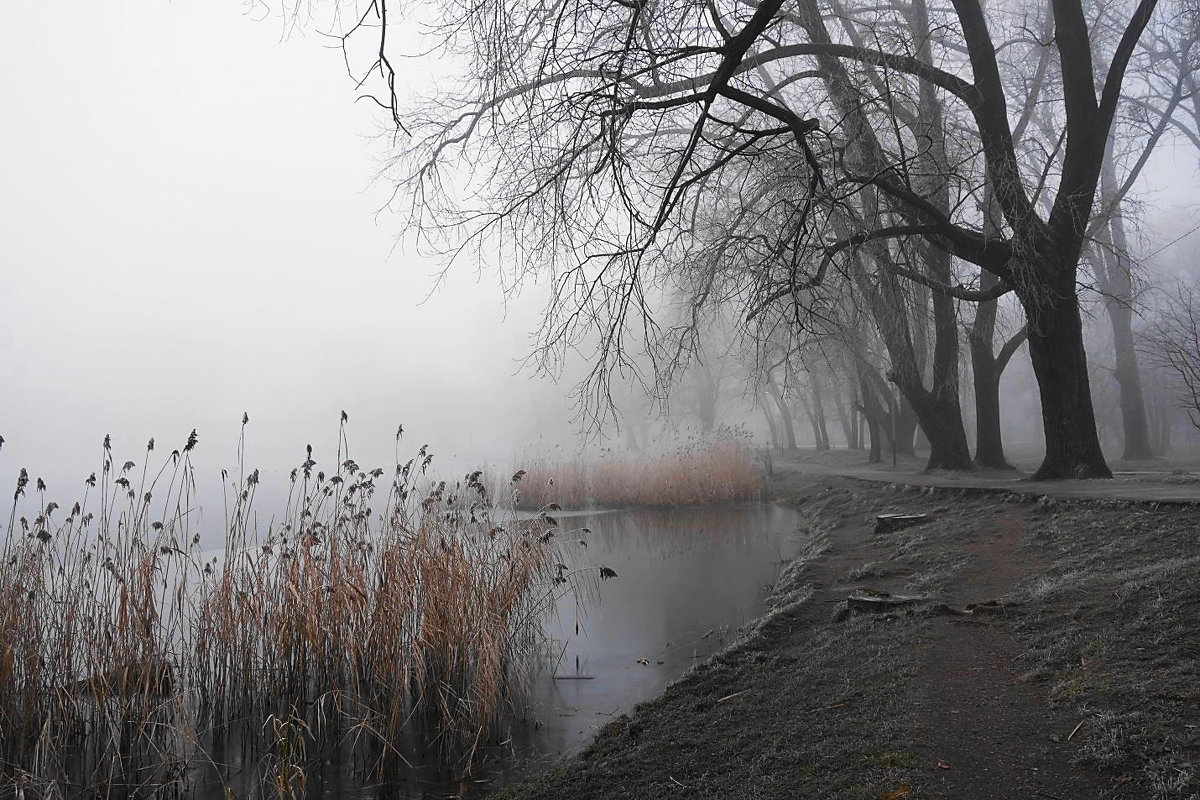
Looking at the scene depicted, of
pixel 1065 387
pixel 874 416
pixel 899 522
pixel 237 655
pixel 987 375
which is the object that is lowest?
pixel 237 655

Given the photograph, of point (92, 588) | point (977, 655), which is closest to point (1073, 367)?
point (977, 655)

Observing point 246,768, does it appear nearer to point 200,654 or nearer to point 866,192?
point 200,654

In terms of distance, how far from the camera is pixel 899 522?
26.7 feet

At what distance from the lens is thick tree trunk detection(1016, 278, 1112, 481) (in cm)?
866

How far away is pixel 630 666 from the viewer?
18.0 ft

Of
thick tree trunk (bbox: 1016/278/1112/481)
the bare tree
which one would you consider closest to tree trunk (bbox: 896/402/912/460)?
the bare tree

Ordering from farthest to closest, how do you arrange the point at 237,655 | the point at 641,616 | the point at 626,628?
the point at 641,616, the point at 626,628, the point at 237,655

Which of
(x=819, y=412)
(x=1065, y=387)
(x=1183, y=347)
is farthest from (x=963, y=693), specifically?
(x=819, y=412)

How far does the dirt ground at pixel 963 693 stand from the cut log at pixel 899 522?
2.14 meters

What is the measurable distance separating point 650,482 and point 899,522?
881 centimetres

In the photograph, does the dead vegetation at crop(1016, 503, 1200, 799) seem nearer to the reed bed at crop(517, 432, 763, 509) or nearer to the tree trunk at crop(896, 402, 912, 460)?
the reed bed at crop(517, 432, 763, 509)

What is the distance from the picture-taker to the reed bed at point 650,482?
16.3 metres

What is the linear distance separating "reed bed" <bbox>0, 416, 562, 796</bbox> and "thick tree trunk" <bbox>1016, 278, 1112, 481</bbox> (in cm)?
716

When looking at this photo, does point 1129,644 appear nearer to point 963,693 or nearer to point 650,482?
point 963,693
